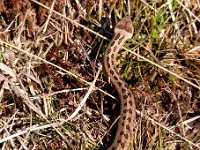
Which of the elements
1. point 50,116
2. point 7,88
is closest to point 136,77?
point 50,116

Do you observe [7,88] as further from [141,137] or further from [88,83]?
[141,137]

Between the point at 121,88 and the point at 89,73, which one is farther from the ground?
the point at 89,73

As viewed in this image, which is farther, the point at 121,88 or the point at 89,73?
the point at 89,73
